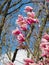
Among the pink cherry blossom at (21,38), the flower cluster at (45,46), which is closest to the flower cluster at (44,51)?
the flower cluster at (45,46)

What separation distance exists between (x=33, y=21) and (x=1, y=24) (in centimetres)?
798

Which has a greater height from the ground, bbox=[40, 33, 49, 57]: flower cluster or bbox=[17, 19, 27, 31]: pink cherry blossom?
bbox=[17, 19, 27, 31]: pink cherry blossom

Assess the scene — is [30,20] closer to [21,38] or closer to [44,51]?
[21,38]

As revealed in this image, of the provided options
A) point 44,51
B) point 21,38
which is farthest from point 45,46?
point 21,38

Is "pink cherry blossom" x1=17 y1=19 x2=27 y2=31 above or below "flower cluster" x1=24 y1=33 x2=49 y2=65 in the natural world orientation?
above

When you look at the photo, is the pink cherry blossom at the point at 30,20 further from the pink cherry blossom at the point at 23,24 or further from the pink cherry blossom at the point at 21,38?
the pink cherry blossom at the point at 21,38

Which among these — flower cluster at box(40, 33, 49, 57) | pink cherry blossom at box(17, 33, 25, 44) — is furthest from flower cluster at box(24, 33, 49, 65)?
pink cherry blossom at box(17, 33, 25, 44)

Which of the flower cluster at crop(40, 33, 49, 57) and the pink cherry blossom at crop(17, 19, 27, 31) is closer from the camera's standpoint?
the flower cluster at crop(40, 33, 49, 57)

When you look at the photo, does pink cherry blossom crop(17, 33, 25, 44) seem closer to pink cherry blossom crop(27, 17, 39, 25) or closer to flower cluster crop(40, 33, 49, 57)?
pink cherry blossom crop(27, 17, 39, 25)

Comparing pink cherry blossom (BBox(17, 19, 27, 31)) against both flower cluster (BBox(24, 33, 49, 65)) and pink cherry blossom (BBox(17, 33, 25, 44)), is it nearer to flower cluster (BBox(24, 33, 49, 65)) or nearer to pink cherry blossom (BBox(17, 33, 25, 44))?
pink cherry blossom (BBox(17, 33, 25, 44))

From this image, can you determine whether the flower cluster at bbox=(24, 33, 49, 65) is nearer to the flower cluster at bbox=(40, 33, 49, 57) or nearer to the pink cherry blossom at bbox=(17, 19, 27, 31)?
the flower cluster at bbox=(40, 33, 49, 57)

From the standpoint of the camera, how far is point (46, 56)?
11.2ft

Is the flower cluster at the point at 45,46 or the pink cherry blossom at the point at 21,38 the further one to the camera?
the pink cherry blossom at the point at 21,38

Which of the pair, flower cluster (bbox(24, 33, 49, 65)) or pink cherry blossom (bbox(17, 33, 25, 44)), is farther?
pink cherry blossom (bbox(17, 33, 25, 44))
